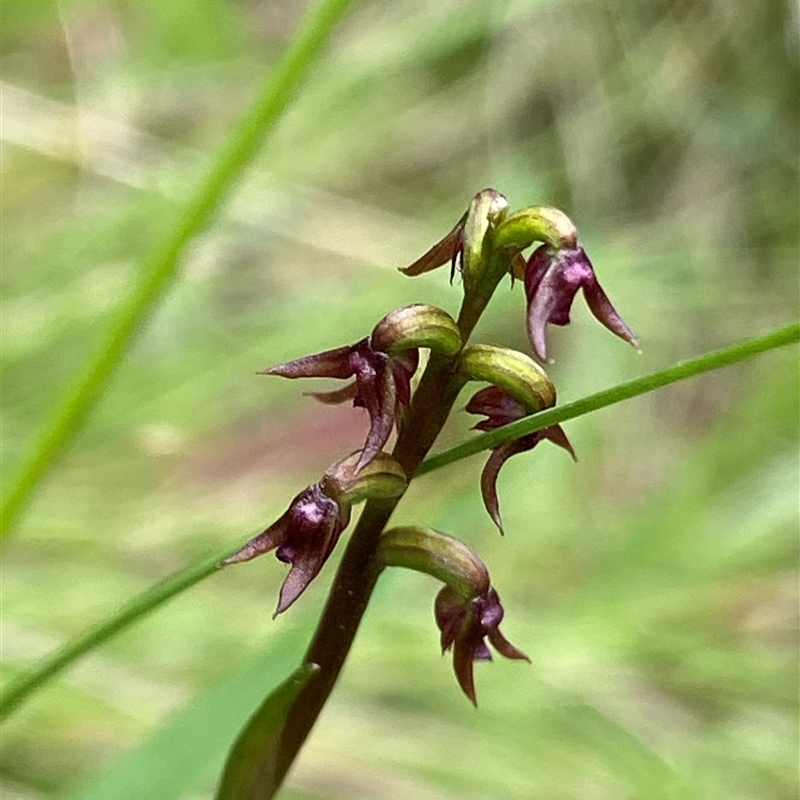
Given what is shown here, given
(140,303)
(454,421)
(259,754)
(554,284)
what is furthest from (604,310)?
(454,421)

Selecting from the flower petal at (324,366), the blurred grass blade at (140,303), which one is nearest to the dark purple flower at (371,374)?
the flower petal at (324,366)

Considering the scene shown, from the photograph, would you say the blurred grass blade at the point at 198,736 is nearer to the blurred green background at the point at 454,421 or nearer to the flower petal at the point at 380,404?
the blurred green background at the point at 454,421

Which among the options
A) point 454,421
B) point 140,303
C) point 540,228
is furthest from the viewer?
point 454,421

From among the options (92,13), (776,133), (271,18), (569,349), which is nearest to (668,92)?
(776,133)

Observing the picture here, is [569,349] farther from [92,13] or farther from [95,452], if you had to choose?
[92,13]

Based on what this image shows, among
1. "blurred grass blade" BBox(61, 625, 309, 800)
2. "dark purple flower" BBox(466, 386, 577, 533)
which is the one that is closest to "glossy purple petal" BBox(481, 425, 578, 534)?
"dark purple flower" BBox(466, 386, 577, 533)

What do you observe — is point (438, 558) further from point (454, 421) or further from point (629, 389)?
point (454, 421)
